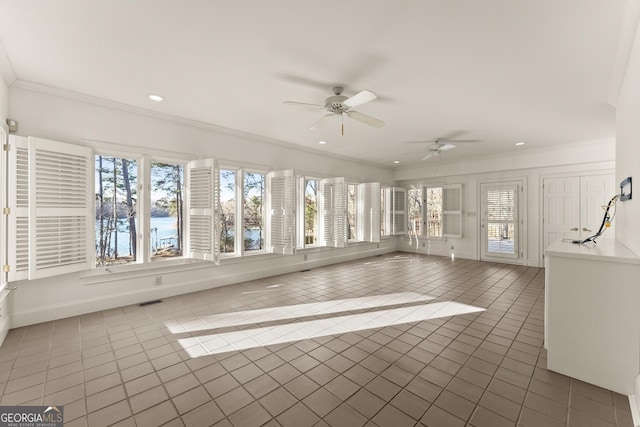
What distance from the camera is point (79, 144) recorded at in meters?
3.39

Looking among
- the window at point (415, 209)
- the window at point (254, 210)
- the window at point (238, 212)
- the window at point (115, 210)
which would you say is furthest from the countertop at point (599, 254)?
the window at point (415, 209)

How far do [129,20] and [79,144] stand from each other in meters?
2.15

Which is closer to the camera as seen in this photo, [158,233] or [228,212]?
[158,233]

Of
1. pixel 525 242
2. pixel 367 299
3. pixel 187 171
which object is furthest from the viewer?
pixel 525 242

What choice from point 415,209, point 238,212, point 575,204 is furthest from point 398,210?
point 238,212

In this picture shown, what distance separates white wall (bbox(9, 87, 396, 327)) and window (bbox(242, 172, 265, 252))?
28 centimetres

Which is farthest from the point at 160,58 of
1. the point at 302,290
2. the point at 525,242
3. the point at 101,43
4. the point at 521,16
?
the point at 525,242

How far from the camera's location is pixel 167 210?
427 centimetres

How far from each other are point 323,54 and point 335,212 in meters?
4.06

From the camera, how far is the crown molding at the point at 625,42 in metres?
1.86

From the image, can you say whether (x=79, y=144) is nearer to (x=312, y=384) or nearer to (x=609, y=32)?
(x=312, y=384)

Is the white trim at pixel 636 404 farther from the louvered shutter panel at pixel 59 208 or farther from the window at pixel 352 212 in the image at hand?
the window at pixel 352 212

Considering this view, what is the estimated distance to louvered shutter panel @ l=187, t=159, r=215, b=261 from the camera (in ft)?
13.5

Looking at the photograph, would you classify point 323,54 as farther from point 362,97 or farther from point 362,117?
point 362,117
